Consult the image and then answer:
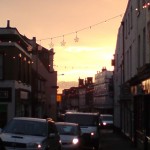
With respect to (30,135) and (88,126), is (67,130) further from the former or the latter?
(30,135)

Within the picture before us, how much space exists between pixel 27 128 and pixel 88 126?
1440cm

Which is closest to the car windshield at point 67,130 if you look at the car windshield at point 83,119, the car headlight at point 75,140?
the car headlight at point 75,140

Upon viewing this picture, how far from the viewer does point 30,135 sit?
19.2m

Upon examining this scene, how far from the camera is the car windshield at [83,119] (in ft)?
112

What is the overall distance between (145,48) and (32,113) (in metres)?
32.8

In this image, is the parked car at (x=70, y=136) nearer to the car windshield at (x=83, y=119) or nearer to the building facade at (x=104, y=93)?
the car windshield at (x=83, y=119)

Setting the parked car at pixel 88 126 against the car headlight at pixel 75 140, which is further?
the parked car at pixel 88 126

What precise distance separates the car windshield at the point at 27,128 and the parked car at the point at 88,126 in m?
12.9

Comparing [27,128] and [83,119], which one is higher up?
[83,119]

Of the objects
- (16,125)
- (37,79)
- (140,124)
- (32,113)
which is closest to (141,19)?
(140,124)

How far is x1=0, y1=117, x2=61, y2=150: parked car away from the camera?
60.0 ft

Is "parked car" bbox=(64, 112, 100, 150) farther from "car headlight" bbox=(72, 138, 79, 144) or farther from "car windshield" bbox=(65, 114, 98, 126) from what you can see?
"car headlight" bbox=(72, 138, 79, 144)

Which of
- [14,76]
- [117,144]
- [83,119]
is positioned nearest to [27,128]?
[83,119]

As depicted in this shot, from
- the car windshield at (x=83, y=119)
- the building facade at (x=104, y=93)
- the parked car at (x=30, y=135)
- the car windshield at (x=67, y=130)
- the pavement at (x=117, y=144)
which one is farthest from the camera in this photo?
the building facade at (x=104, y=93)
